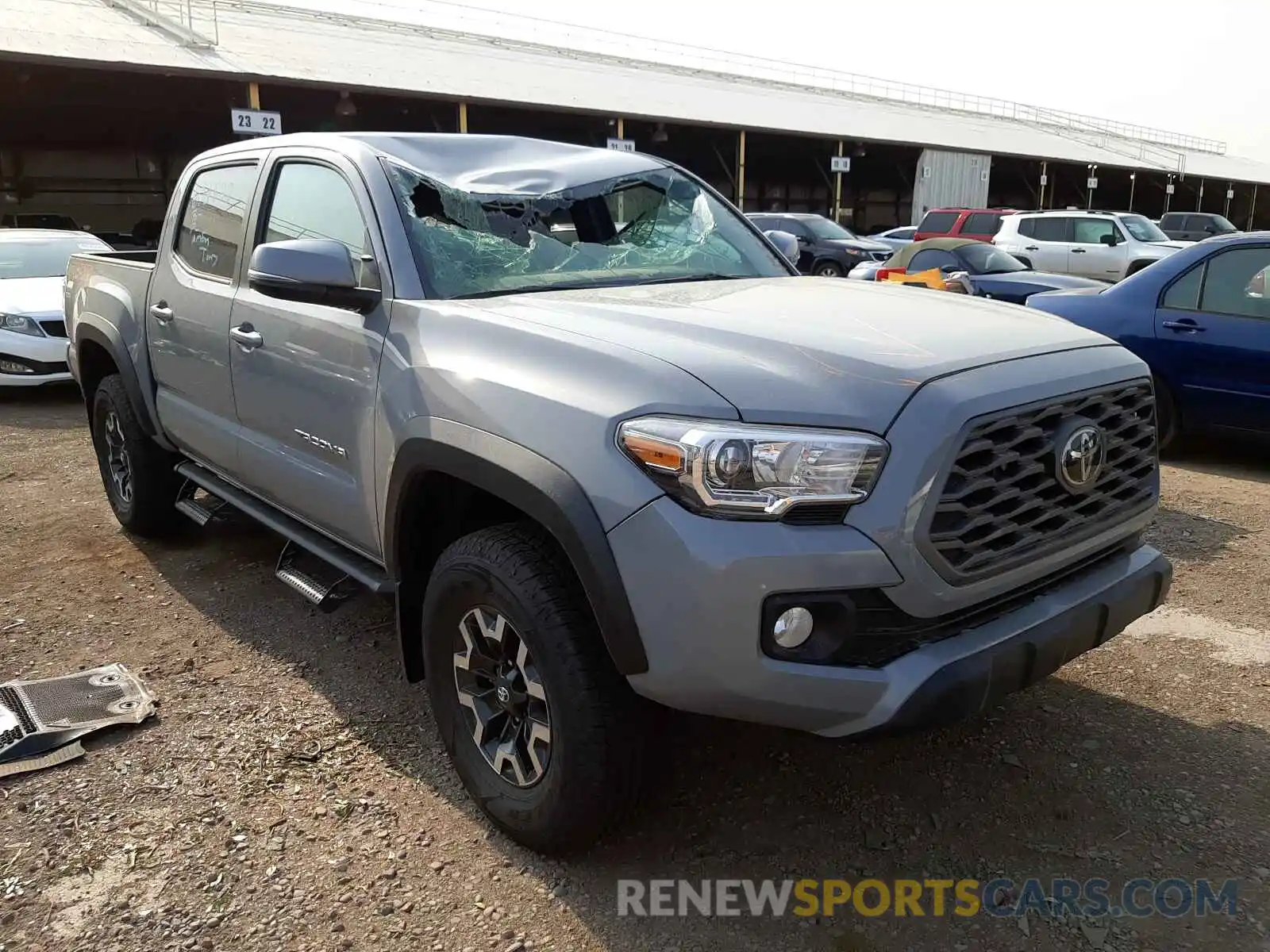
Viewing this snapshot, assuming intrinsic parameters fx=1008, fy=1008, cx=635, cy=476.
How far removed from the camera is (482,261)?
3074 millimetres

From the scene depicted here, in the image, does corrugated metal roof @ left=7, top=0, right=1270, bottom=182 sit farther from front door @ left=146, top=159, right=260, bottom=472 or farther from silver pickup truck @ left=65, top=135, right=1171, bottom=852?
silver pickup truck @ left=65, top=135, right=1171, bottom=852

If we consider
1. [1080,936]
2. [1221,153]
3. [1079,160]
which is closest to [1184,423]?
[1080,936]

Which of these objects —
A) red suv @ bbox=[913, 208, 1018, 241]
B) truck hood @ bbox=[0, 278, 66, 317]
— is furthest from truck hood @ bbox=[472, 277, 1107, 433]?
red suv @ bbox=[913, 208, 1018, 241]

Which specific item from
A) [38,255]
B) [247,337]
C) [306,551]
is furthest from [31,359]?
[306,551]

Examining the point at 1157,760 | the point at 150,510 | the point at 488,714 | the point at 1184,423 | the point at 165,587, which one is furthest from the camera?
the point at 1184,423

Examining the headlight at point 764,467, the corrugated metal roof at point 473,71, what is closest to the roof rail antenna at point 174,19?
the corrugated metal roof at point 473,71

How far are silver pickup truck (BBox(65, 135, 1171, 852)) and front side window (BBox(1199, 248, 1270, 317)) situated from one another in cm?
399

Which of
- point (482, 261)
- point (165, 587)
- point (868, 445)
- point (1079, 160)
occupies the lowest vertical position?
point (165, 587)

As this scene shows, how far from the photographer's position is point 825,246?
64.5 ft

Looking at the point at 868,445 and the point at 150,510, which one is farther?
the point at 150,510

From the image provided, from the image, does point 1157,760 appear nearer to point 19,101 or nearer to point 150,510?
point 150,510

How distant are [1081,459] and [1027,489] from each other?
191 mm

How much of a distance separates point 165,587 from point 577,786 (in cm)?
300

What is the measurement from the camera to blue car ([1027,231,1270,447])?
6117 millimetres
